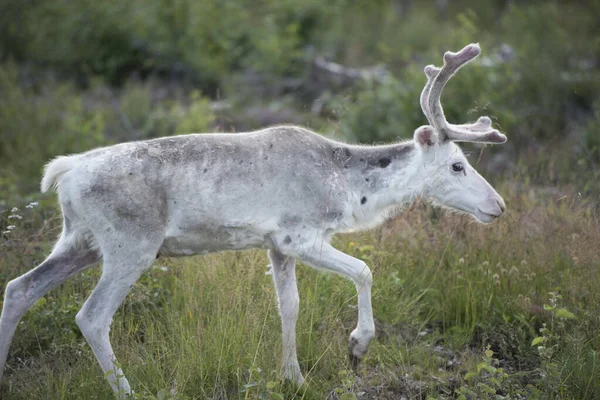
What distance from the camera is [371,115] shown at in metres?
11.9

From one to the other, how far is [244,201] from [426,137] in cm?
143

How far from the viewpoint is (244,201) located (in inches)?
208

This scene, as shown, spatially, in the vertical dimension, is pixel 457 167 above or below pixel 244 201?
below

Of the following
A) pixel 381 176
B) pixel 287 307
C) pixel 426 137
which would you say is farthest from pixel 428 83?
pixel 287 307

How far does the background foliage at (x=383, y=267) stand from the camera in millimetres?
5387

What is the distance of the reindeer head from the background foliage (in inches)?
33.3

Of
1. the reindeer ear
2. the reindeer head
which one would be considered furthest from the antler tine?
the reindeer ear

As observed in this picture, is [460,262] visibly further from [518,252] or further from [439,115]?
[439,115]

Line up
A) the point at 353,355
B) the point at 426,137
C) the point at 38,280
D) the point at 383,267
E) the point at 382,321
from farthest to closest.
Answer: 1. the point at 383,267
2. the point at 382,321
3. the point at 426,137
4. the point at 353,355
5. the point at 38,280

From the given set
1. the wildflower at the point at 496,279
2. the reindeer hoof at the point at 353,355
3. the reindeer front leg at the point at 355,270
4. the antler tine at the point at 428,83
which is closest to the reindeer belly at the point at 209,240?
the reindeer front leg at the point at 355,270

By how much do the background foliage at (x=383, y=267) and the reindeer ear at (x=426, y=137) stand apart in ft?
3.88

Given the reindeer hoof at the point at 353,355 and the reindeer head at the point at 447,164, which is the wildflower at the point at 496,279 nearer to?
the reindeer head at the point at 447,164

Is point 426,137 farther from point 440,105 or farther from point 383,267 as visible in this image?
point 383,267

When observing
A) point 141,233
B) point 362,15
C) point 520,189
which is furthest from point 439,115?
point 362,15
